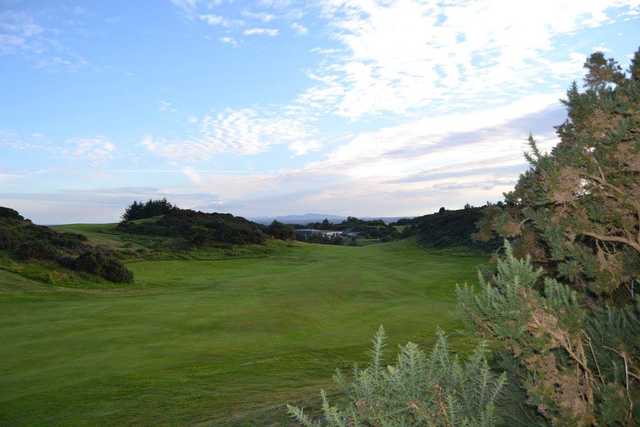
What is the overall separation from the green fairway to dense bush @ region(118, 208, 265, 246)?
23.4 metres

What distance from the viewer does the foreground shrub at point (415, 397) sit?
165 inches

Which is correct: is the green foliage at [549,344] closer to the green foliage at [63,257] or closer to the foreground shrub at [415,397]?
the foreground shrub at [415,397]

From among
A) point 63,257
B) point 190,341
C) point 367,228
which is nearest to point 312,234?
point 367,228

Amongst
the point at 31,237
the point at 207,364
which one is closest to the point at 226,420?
the point at 207,364

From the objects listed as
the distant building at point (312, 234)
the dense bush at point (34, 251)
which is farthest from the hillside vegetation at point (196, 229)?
the dense bush at point (34, 251)

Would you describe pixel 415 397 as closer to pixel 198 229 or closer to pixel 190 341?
pixel 190 341

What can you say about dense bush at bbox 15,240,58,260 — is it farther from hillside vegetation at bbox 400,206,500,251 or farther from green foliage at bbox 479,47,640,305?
hillside vegetation at bbox 400,206,500,251

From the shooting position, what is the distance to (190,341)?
16078 millimetres

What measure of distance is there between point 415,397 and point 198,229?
56.7 metres

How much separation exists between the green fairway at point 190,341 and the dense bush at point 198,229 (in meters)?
23.4

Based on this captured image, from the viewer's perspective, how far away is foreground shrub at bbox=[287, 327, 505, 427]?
4180mm

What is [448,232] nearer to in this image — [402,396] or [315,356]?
[315,356]

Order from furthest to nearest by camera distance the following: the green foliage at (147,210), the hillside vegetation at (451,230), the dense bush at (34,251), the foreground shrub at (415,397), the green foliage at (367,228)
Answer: the green foliage at (367,228)
the green foliage at (147,210)
the hillside vegetation at (451,230)
the dense bush at (34,251)
the foreground shrub at (415,397)

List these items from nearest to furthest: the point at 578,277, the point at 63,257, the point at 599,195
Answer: the point at 599,195, the point at 578,277, the point at 63,257
